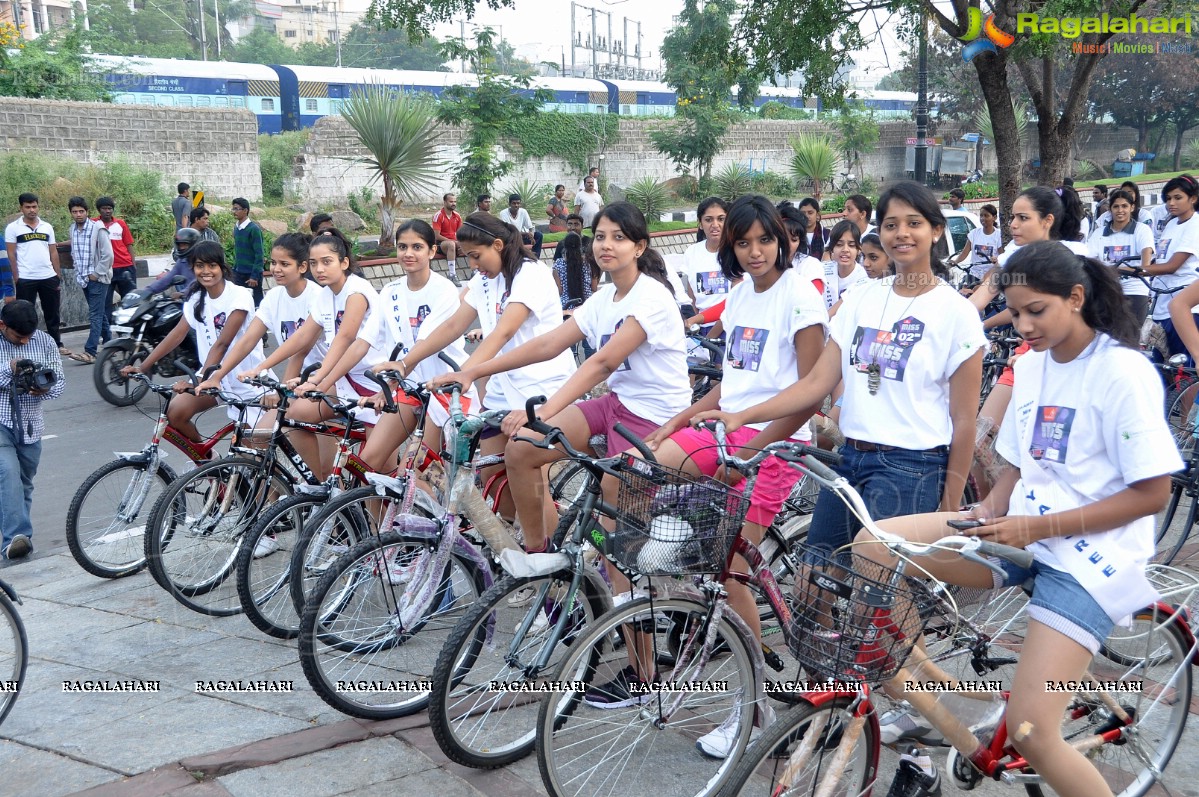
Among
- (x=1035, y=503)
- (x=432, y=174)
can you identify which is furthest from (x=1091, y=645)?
(x=432, y=174)

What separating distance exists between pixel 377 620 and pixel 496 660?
0.73m

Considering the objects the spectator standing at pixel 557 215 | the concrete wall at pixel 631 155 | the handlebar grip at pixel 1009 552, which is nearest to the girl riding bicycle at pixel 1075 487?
the handlebar grip at pixel 1009 552

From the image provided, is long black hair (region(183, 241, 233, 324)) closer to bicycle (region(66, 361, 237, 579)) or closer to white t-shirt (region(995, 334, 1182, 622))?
bicycle (region(66, 361, 237, 579))

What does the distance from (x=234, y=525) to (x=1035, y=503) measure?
12.6ft

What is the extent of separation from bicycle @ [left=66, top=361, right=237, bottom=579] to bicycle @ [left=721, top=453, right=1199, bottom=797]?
12.2 ft

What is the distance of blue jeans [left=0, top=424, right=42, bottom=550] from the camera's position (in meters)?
6.08

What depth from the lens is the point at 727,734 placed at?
3.54 meters

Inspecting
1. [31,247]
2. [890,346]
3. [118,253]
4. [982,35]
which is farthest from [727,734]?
[118,253]

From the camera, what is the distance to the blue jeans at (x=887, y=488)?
11.3 ft

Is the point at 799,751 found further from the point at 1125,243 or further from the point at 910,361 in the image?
the point at 1125,243

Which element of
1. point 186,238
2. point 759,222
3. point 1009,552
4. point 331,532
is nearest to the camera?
point 1009,552

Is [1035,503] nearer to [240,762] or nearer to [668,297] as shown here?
[668,297]

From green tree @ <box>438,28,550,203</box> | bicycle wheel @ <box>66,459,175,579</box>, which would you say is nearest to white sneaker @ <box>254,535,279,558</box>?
bicycle wheel @ <box>66,459,175,579</box>

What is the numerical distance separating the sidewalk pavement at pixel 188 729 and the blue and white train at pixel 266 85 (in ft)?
77.4
